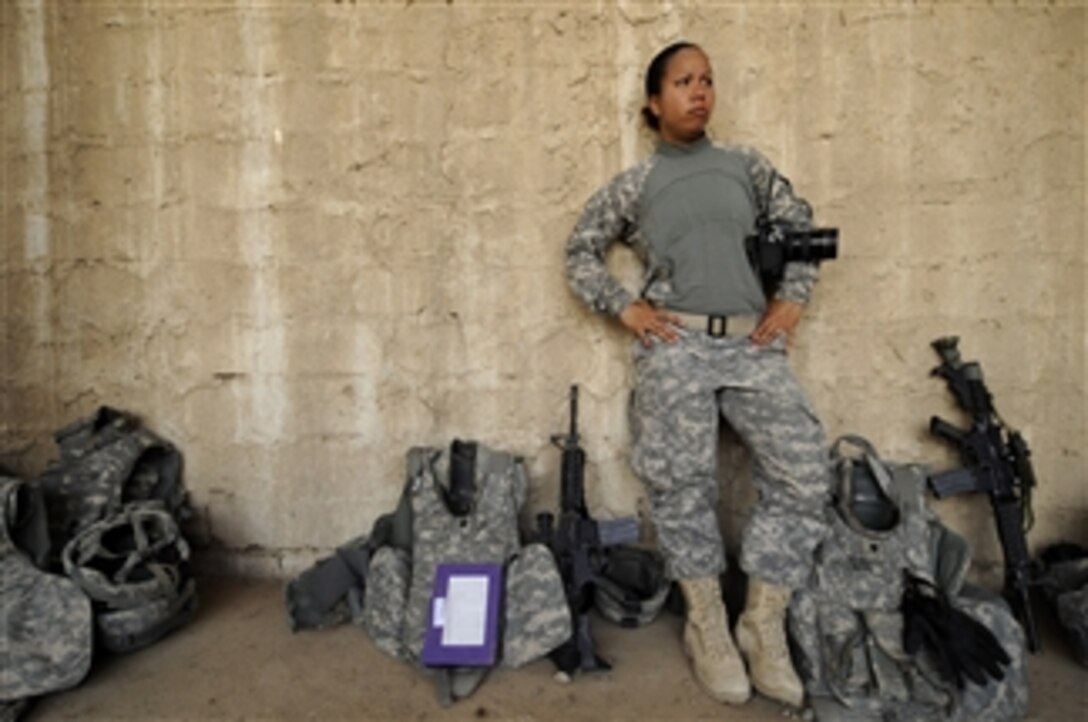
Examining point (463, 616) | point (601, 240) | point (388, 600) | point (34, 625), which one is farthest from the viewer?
point (601, 240)

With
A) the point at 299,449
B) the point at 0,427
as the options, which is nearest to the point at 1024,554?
the point at 299,449

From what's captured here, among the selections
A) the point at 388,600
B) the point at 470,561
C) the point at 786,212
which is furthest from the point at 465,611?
the point at 786,212

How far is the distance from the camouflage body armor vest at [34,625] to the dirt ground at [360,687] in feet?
0.36

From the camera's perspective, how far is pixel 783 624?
2289 mm

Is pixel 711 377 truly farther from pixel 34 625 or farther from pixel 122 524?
pixel 34 625

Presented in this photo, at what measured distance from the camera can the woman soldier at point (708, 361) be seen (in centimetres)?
232

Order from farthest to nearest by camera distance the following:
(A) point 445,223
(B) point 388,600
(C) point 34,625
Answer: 1. (A) point 445,223
2. (B) point 388,600
3. (C) point 34,625

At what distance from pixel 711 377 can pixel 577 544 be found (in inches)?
32.9

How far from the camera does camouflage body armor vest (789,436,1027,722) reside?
2.04 meters

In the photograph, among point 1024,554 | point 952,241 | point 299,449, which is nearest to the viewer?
point 1024,554

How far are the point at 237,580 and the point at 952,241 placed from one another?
3.60 m

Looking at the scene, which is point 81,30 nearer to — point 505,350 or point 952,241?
point 505,350

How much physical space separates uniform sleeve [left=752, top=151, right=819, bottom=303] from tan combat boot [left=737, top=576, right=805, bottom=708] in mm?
1122

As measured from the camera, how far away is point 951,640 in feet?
6.63
